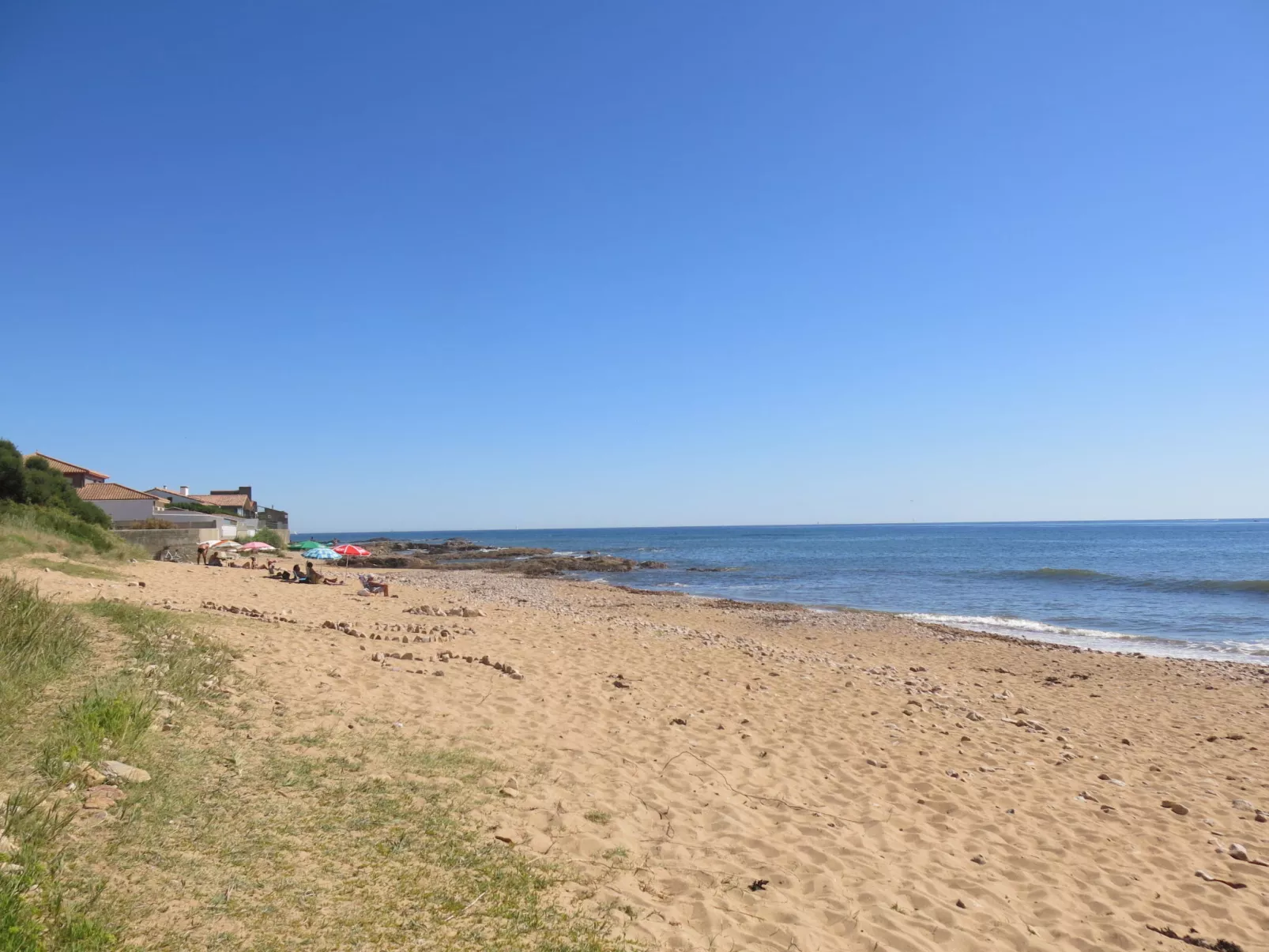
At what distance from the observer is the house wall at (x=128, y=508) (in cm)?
4431

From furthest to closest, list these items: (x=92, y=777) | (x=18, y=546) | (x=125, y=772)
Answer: (x=18, y=546) → (x=125, y=772) → (x=92, y=777)

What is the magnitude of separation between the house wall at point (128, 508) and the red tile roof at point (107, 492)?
1.43 ft

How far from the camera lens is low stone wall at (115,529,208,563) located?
3231cm

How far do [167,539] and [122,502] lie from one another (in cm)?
1338

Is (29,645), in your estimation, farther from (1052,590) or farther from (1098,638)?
(1052,590)

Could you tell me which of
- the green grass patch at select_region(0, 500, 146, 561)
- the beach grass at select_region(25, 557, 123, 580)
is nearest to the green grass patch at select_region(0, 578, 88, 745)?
A: the beach grass at select_region(25, 557, 123, 580)

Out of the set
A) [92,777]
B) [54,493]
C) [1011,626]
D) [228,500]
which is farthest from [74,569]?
[228,500]

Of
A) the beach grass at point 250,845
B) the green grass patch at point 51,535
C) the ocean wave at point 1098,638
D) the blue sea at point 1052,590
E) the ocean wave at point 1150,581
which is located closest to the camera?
the beach grass at point 250,845

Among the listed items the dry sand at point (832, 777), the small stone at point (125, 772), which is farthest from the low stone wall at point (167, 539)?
the small stone at point (125, 772)

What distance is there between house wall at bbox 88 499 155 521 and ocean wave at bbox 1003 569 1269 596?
166 ft

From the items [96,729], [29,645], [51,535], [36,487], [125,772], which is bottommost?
[125,772]

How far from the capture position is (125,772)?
4875mm

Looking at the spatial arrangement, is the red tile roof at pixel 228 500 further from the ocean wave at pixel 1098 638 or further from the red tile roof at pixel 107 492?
the ocean wave at pixel 1098 638

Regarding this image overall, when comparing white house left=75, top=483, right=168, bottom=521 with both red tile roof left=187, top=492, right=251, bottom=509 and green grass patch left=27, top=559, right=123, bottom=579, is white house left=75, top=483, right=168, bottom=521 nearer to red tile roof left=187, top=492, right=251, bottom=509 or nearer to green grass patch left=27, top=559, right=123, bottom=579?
red tile roof left=187, top=492, right=251, bottom=509
